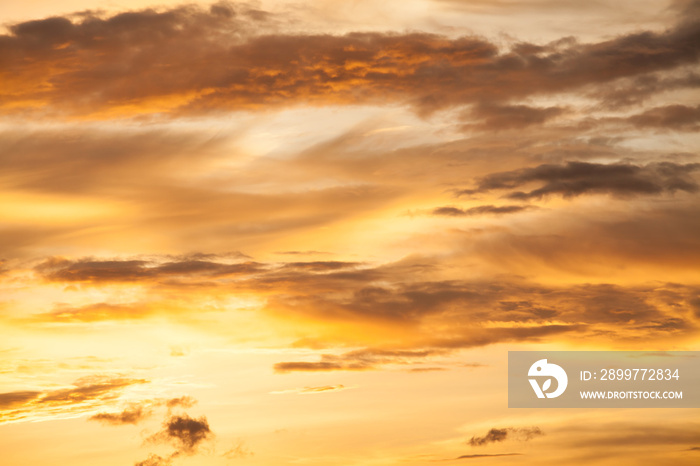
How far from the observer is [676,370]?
14762cm

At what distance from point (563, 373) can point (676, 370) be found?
16744mm

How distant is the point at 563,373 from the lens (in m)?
152
